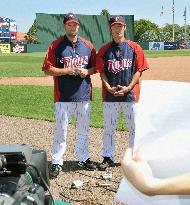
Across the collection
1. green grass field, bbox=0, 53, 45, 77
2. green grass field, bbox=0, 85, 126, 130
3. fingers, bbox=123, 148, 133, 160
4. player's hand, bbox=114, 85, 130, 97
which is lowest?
green grass field, bbox=0, 85, 126, 130

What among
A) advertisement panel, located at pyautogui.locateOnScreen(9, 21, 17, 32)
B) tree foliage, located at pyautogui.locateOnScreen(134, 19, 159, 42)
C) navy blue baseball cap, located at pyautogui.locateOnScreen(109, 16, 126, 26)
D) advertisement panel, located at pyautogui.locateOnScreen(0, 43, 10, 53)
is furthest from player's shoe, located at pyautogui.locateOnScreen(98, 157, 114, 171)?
tree foliage, located at pyautogui.locateOnScreen(134, 19, 159, 42)

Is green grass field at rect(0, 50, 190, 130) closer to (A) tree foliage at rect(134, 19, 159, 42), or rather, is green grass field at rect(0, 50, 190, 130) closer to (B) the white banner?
(B) the white banner

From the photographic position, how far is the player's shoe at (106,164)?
19.3ft

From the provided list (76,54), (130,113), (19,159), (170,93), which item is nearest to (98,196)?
(130,113)

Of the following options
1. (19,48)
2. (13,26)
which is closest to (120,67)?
(19,48)

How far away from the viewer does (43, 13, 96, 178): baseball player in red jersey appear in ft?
18.3

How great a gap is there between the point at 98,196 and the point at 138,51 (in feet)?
6.41

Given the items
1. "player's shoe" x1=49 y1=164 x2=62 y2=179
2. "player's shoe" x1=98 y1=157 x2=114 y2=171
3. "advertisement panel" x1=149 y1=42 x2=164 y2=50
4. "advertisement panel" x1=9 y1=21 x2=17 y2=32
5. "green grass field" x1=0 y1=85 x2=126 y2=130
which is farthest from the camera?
"advertisement panel" x1=9 y1=21 x2=17 y2=32

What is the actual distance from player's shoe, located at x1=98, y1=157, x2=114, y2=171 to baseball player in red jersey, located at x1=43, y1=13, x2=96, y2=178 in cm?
53

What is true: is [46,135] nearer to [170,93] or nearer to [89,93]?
[89,93]

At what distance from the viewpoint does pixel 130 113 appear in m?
5.87

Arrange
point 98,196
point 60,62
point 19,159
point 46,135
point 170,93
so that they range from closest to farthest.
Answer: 1. point 170,93
2. point 19,159
3. point 98,196
4. point 60,62
5. point 46,135

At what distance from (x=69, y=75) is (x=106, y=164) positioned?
128cm

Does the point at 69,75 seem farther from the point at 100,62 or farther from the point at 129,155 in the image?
the point at 129,155
